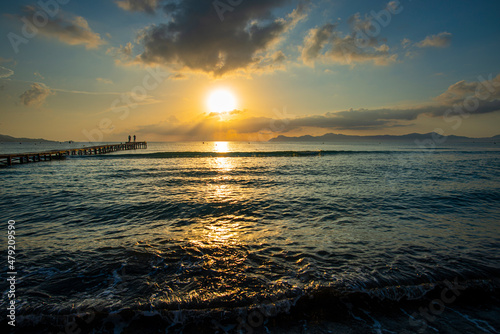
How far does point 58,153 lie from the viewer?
5169 cm

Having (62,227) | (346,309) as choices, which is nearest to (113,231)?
(62,227)

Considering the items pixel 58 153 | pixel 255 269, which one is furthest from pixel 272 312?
pixel 58 153

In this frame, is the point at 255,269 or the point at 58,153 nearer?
the point at 255,269

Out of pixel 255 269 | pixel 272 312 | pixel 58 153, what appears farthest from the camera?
pixel 58 153

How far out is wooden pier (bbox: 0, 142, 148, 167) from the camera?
38312 mm

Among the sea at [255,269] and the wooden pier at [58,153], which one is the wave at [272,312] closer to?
the sea at [255,269]

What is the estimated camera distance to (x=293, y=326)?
407cm

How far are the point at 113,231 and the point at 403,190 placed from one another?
19.8 metres

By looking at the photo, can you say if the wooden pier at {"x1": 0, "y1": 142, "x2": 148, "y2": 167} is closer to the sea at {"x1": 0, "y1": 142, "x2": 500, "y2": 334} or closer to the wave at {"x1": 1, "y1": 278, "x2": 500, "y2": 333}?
the sea at {"x1": 0, "y1": 142, "x2": 500, "y2": 334}

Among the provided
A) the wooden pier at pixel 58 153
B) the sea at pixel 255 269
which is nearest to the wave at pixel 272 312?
the sea at pixel 255 269

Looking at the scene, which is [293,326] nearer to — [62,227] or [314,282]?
[314,282]

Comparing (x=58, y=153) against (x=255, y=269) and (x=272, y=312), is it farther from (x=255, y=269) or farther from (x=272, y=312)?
(x=272, y=312)

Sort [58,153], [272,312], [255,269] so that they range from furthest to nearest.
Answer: [58,153] < [255,269] < [272,312]

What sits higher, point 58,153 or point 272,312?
point 58,153
